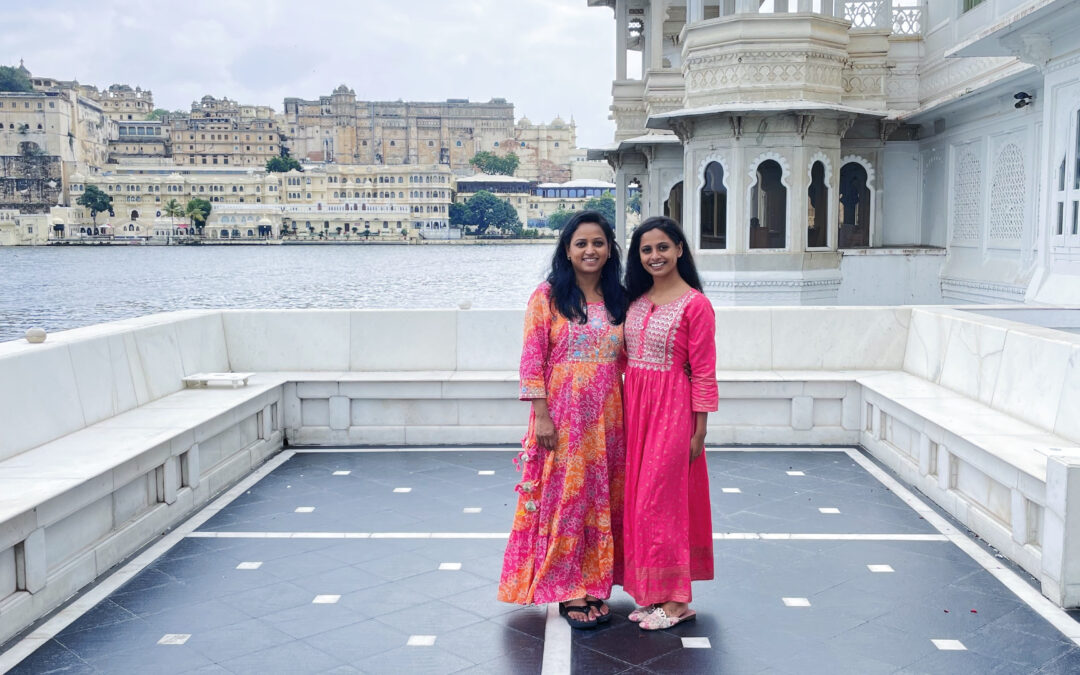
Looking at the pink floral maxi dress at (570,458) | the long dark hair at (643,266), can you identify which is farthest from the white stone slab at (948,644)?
the long dark hair at (643,266)

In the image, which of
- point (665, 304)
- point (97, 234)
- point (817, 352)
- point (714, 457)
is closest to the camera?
point (665, 304)

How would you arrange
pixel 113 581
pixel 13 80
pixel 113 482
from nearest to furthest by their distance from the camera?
pixel 113 581 → pixel 113 482 → pixel 13 80

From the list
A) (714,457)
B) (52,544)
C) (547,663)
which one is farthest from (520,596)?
(714,457)

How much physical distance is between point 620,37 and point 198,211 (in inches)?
3618

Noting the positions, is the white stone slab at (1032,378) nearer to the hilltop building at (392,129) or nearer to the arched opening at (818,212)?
the arched opening at (818,212)

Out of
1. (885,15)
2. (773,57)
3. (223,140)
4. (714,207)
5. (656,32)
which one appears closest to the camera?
(773,57)

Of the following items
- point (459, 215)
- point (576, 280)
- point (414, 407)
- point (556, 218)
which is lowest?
point (414, 407)

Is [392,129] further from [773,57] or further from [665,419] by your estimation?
[665,419]

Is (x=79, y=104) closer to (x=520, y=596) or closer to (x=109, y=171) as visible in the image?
(x=109, y=171)

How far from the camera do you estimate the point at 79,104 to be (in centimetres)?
11150

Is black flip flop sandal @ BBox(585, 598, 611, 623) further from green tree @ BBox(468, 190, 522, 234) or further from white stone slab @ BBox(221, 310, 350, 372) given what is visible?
green tree @ BBox(468, 190, 522, 234)

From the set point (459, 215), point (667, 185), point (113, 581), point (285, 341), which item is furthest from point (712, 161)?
point (459, 215)

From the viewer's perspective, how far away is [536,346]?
3.52 metres

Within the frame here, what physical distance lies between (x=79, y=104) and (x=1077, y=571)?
4869 inches
